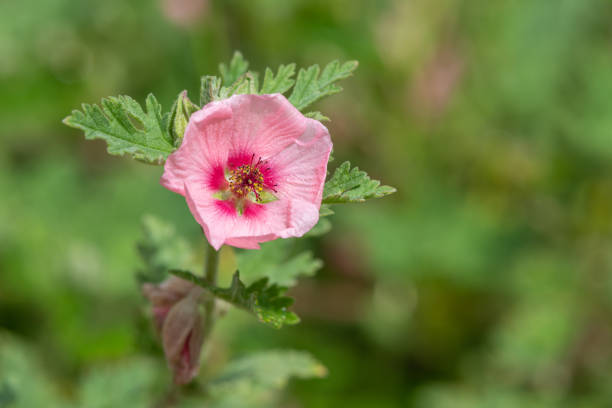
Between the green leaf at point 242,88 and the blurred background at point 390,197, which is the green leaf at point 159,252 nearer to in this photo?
the green leaf at point 242,88

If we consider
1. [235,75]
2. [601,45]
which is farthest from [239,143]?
[601,45]

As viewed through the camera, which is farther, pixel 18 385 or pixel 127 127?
pixel 18 385

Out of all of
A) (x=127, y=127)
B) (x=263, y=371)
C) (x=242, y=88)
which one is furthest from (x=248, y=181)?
(x=263, y=371)

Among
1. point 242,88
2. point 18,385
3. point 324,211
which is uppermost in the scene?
point 242,88

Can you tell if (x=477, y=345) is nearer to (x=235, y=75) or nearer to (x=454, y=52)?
(x=454, y=52)

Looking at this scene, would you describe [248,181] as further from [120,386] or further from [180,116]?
[120,386]

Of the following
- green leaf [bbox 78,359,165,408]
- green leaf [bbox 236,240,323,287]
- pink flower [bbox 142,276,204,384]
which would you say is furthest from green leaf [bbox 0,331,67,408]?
green leaf [bbox 236,240,323,287]
